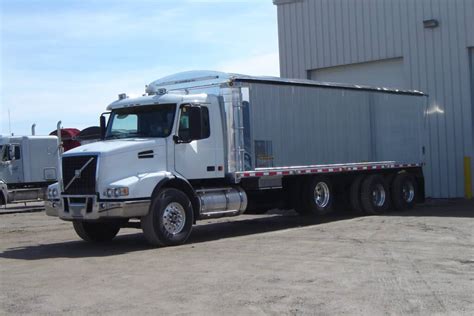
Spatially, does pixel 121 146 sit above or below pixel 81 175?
above

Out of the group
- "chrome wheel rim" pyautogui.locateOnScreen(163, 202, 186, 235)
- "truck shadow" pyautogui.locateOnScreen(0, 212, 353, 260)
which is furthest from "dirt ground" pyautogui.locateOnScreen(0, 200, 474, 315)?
"chrome wheel rim" pyautogui.locateOnScreen(163, 202, 186, 235)

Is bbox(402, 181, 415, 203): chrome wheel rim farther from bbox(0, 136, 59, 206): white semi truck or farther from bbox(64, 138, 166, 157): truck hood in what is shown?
bbox(0, 136, 59, 206): white semi truck

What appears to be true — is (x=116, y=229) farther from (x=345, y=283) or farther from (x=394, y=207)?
(x=394, y=207)

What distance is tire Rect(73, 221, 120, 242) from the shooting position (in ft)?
44.2

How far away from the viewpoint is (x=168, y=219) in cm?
1235

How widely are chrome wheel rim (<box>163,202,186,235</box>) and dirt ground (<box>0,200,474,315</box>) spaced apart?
0.44m

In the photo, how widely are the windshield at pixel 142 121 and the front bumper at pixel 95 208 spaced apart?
1.71 meters

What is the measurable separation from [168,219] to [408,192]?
30.5 feet

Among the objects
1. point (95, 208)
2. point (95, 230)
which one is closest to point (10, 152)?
point (95, 230)

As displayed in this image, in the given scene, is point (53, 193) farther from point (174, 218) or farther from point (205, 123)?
point (205, 123)

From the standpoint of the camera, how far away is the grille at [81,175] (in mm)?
12062

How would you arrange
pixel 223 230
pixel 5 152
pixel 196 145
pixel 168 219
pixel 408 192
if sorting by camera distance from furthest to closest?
pixel 5 152 → pixel 408 192 → pixel 223 230 → pixel 196 145 → pixel 168 219

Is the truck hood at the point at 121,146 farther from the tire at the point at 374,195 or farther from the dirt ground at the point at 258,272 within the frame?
the tire at the point at 374,195

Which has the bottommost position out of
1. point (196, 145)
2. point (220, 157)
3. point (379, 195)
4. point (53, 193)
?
point (379, 195)
